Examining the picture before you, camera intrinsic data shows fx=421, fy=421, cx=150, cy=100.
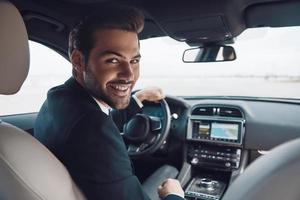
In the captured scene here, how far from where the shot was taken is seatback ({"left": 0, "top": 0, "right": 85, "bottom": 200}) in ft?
4.81

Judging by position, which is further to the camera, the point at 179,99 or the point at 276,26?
the point at 179,99

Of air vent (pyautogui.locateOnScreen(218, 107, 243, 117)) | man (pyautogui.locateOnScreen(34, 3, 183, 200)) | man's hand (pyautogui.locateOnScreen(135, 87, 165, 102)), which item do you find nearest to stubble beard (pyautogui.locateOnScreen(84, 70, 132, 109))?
man (pyautogui.locateOnScreen(34, 3, 183, 200))

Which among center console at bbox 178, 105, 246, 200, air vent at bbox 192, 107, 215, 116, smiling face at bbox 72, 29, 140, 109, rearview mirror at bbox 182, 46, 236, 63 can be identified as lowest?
center console at bbox 178, 105, 246, 200

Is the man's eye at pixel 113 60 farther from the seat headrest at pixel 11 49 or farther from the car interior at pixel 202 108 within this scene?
the car interior at pixel 202 108

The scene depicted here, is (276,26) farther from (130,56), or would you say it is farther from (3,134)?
(3,134)

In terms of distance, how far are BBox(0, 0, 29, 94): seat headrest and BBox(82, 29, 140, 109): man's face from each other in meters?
0.30

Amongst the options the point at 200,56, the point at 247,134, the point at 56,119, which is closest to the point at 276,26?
the point at 200,56

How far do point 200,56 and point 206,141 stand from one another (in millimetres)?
683

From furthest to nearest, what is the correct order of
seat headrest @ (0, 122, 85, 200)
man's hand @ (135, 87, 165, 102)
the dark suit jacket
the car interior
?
man's hand @ (135, 87, 165, 102) → the car interior → the dark suit jacket → seat headrest @ (0, 122, 85, 200)

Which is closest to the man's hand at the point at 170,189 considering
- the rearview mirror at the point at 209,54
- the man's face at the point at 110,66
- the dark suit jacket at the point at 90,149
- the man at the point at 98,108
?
the man at the point at 98,108

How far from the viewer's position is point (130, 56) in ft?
6.37

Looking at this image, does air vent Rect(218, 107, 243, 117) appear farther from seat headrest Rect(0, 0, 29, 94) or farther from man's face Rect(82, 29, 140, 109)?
seat headrest Rect(0, 0, 29, 94)

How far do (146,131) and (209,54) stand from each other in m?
0.78

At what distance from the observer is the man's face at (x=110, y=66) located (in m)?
1.86
